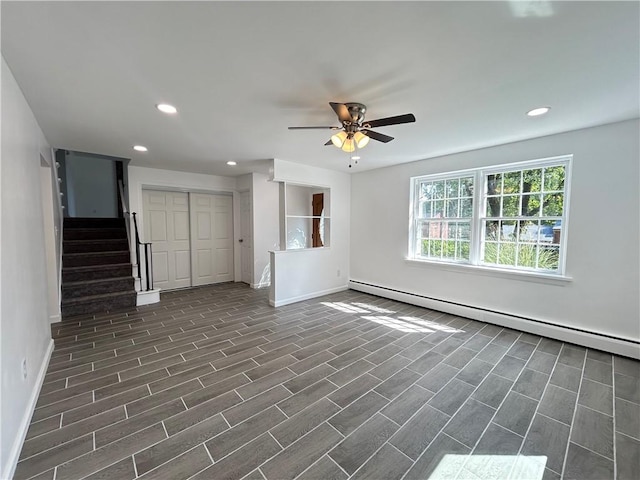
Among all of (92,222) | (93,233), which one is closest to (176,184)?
(93,233)

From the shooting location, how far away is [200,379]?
7.73 ft

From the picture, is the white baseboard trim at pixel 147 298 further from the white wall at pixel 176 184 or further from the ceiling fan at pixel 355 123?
the ceiling fan at pixel 355 123

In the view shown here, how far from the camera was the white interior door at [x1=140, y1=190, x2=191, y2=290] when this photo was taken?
5.27 metres

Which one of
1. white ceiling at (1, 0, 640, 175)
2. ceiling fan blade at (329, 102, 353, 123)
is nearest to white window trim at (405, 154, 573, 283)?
white ceiling at (1, 0, 640, 175)

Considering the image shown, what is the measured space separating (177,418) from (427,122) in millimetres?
3338

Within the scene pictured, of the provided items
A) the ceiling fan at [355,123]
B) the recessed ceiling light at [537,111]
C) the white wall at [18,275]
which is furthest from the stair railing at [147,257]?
the recessed ceiling light at [537,111]

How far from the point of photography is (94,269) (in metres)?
4.39

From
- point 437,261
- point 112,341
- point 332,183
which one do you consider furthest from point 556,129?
point 112,341

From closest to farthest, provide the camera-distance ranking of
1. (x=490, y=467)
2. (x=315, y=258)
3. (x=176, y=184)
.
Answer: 1. (x=490, y=467)
2. (x=315, y=258)
3. (x=176, y=184)

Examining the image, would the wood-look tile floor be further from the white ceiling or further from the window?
the white ceiling

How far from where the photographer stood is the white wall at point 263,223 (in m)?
5.53

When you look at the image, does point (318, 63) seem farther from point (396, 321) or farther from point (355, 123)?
point (396, 321)

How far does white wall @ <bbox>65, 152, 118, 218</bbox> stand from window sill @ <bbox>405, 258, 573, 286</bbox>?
6545 mm

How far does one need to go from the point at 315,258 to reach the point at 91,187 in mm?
5314
